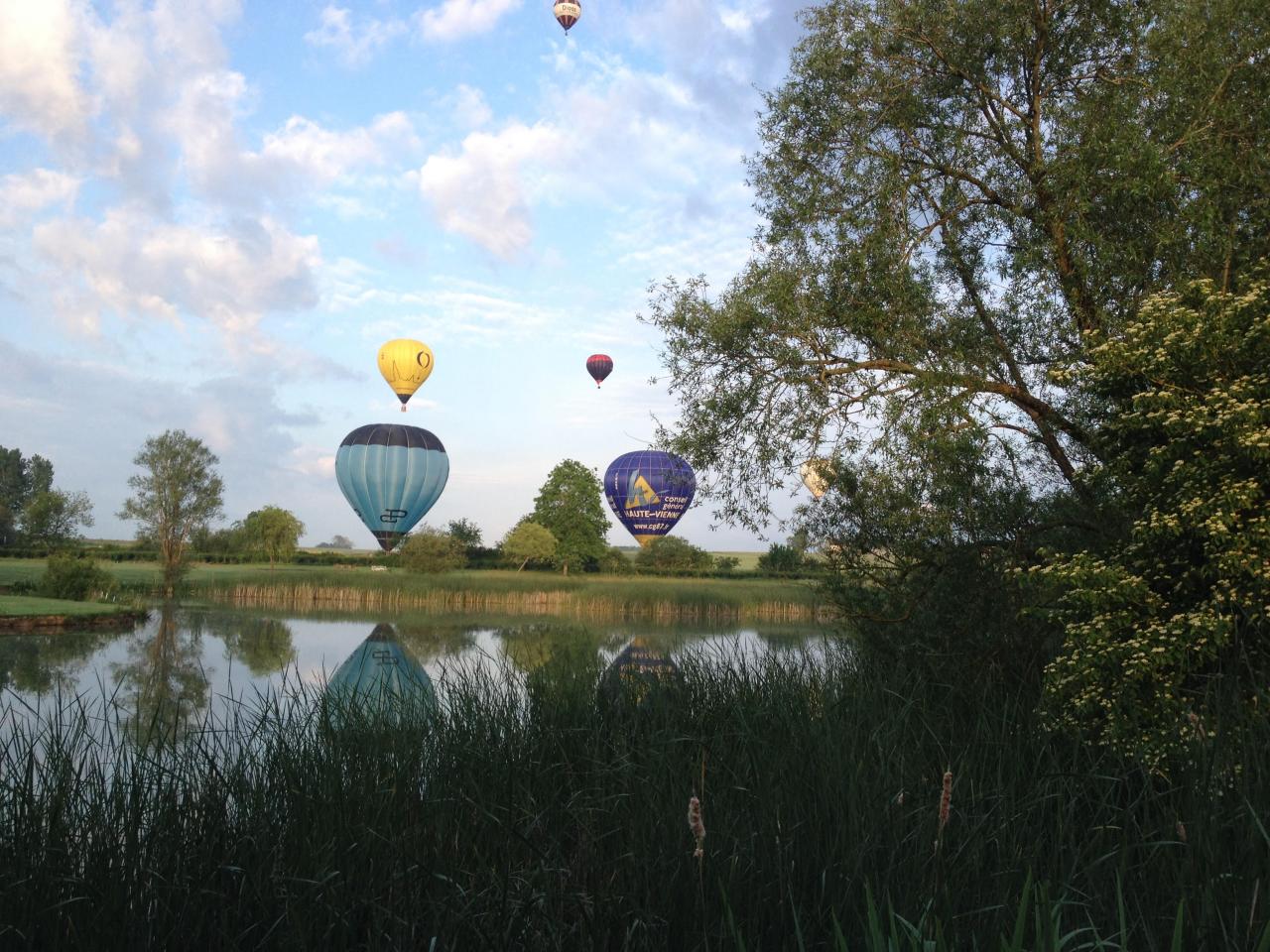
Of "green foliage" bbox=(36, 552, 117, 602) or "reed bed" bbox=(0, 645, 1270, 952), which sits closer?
"reed bed" bbox=(0, 645, 1270, 952)

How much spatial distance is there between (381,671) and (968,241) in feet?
23.7

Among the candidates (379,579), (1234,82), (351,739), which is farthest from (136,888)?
(379,579)

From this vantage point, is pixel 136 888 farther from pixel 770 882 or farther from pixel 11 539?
pixel 11 539

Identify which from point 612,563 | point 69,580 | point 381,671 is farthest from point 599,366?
point 381,671

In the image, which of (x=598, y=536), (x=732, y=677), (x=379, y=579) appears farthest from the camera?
(x=598, y=536)

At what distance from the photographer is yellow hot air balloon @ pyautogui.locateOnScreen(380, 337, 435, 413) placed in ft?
148

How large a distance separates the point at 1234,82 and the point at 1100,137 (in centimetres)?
137

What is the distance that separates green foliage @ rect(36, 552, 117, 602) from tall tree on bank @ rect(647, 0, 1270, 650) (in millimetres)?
23928

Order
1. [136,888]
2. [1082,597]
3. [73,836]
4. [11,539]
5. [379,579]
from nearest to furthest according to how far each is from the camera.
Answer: [136,888]
[73,836]
[1082,597]
[379,579]
[11,539]

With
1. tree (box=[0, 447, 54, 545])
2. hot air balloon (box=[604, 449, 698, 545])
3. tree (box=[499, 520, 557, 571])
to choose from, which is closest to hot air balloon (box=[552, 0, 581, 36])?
hot air balloon (box=[604, 449, 698, 545])

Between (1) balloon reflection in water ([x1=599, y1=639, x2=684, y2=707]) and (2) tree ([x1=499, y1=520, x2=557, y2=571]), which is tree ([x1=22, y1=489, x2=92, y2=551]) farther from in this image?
(1) balloon reflection in water ([x1=599, y1=639, x2=684, y2=707])

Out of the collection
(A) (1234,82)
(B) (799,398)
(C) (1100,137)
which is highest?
(A) (1234,82)

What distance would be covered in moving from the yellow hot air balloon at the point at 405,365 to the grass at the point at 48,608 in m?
20.4

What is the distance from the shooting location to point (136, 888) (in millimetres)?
3822
